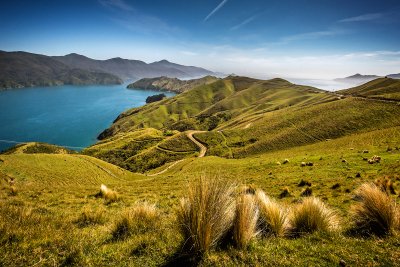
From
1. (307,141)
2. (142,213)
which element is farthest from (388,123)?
(142,213)

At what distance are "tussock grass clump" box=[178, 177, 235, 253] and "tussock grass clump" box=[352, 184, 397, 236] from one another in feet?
10.4

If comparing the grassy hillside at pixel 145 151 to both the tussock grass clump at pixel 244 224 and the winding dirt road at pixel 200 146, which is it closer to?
the winding dirt road at pixel 200 146

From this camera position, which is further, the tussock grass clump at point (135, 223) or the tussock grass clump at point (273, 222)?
the tussock grass clump at point (135, 223)

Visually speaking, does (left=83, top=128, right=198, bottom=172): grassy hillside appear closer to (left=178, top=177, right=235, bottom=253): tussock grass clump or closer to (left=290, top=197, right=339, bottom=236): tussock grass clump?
(left=290, top=197, right=339, bottom=236): tussock grass clump

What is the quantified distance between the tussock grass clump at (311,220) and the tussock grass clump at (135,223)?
121 inches

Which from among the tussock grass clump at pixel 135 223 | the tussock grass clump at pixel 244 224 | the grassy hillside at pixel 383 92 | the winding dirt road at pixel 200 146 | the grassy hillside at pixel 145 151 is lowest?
the grassy hillside at pixel 145 151

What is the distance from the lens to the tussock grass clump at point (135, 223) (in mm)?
4969

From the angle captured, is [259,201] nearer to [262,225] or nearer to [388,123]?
[262,225]

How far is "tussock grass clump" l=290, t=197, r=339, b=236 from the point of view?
4.96 metres

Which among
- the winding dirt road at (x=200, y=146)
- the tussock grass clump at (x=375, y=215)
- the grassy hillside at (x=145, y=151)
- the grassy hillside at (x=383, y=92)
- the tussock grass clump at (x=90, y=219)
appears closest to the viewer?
the tussock grass clump at (x=375, y=215)

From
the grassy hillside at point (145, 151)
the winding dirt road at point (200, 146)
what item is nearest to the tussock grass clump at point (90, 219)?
the winding dirt road at point (200, 146)

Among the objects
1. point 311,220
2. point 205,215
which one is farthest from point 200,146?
point 205,215

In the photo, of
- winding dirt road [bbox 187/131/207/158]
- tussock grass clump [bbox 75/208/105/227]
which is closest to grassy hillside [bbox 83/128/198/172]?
winding dirt road [bbox 187/131/207/158]

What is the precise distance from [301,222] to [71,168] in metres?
36.4
